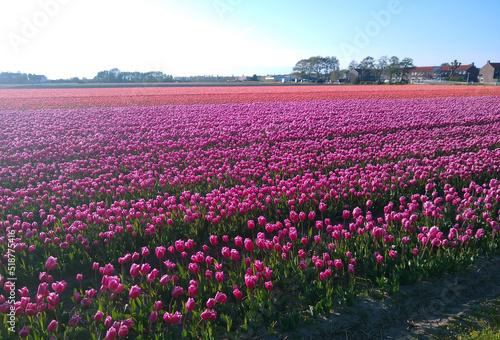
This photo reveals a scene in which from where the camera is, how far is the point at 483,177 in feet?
26.1

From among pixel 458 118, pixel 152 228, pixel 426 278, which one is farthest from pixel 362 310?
pixel 458 118

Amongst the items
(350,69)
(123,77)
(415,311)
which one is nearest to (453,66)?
(350,69)

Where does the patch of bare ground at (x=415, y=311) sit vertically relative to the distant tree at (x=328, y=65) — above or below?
below

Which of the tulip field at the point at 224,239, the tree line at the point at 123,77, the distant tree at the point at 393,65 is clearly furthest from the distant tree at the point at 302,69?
the tulip field at the point at 224,239

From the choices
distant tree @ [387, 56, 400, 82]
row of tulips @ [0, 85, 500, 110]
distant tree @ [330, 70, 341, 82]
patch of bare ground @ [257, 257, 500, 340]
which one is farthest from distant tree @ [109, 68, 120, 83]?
patch of bare ground @ [257, 257, 500, 340]

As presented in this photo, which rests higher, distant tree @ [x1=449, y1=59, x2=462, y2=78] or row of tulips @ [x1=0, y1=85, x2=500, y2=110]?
distant tree @ [x1=449, y1=59, x2=462, y2=78]

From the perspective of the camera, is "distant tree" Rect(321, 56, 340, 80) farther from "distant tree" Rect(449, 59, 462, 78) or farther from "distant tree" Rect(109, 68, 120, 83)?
"distant tree" Rect(109, 68, 120, 83)

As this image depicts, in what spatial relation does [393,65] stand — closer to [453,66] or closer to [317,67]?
[317,67]

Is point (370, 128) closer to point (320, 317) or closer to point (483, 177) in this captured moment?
point (483, 177)

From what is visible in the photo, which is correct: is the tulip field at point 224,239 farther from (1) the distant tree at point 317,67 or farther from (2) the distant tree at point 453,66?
(2) the distant tree at point 453,66

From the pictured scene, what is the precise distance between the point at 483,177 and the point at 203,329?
7.71 m

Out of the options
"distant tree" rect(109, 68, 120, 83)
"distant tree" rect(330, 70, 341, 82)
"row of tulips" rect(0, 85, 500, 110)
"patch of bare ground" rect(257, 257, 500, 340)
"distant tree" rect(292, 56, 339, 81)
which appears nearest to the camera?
"patch of bare ground" rect(257, 257, 500, 340)

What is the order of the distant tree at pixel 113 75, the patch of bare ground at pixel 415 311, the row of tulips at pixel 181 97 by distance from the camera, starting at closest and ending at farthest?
the patch of bare ground at pixel 415 311, the row of tulips at pixel 181 97, the distant tree at pixel 113 75

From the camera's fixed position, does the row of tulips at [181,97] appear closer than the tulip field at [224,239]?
No
